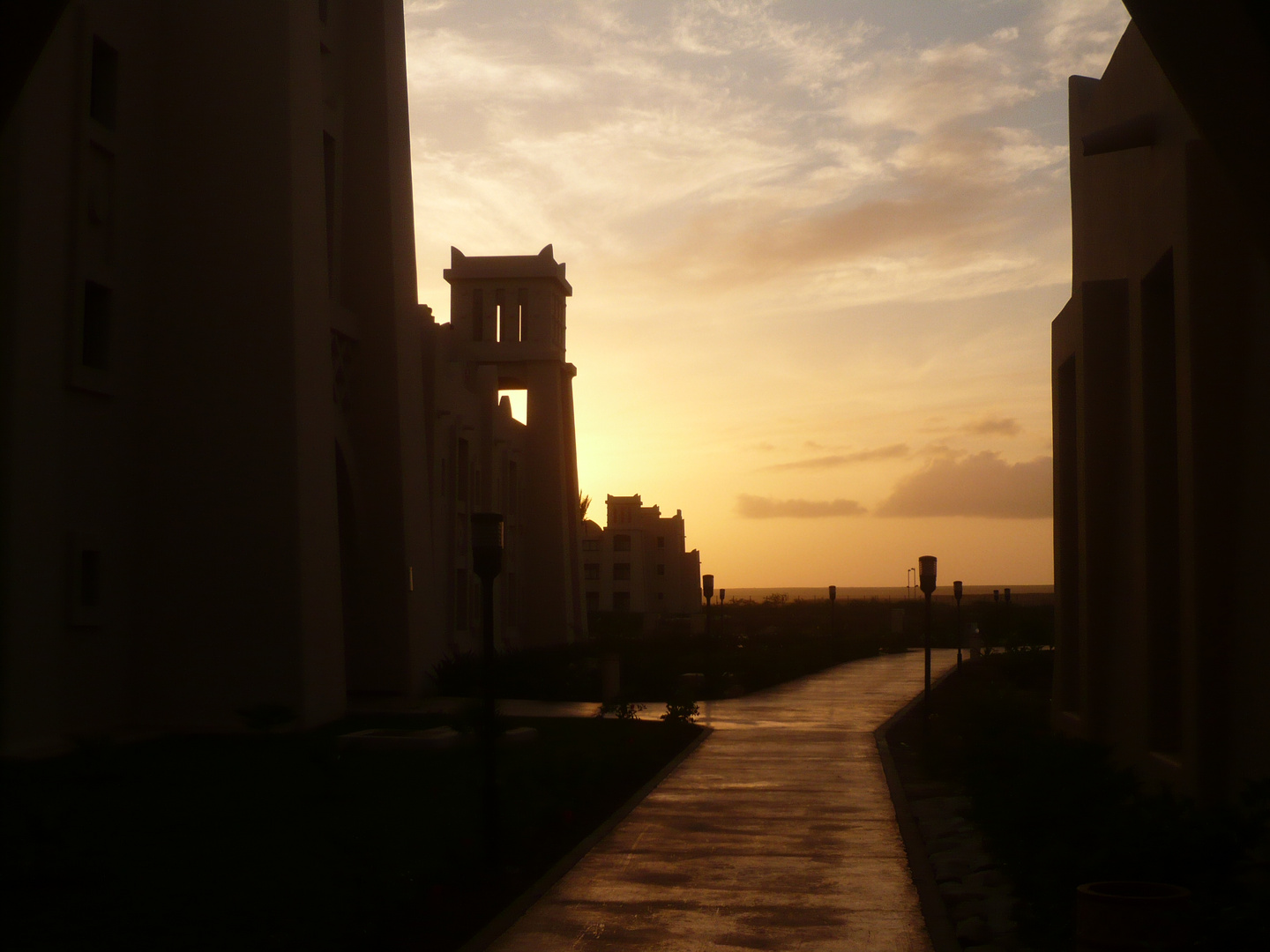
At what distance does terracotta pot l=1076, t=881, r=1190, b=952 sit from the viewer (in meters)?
4.99

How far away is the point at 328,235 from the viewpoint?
73.7 feet

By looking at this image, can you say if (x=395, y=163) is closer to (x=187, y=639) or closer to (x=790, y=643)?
(x=187, y=639)

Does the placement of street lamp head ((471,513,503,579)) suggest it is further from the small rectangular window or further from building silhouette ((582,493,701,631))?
building silhouette ((582,493,701,631))

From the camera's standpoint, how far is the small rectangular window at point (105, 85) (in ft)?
55.5

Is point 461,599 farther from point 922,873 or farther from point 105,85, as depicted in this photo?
point 922,873

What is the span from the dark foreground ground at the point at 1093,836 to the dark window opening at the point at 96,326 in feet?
40.8

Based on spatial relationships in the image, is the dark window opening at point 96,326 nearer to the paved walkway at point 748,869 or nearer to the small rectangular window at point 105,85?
the small rectangular window at point 105,85

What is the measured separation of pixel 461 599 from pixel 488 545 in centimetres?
2208

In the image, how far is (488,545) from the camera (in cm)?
884

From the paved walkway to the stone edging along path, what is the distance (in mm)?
124

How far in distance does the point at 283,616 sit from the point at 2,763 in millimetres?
4989

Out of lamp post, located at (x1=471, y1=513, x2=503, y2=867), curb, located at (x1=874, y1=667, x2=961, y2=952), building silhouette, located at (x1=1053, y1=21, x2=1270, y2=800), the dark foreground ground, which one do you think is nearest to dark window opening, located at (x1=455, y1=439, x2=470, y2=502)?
curb, located at (x1=874, y1=667, x2=961, y2=952)

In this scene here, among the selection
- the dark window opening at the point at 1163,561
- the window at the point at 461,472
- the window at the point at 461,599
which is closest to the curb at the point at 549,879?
the dark window opening at the point at 1163,561

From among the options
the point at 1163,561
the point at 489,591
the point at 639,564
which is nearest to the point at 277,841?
the point at 489,591
